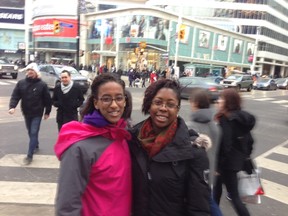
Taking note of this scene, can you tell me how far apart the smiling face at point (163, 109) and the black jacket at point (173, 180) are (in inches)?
4.5

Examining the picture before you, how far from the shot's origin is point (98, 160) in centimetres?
188

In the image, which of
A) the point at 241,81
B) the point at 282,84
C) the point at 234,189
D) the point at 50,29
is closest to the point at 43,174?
the point at 234,189

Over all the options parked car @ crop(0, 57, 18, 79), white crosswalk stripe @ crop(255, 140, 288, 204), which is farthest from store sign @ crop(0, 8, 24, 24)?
white crosswalk stripe @ crop(255, 140, 288, 204)

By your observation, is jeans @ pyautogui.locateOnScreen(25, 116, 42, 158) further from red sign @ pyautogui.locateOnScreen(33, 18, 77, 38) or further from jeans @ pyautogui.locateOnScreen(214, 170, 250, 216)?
red sign @ pyautogui.locateOnScreen(33, 18, 77, 38)

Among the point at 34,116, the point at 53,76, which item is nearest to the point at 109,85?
the point at 34,116

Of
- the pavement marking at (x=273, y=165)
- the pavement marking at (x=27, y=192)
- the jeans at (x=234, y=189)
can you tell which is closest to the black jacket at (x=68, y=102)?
the pavement marking at (x=27, y=192)

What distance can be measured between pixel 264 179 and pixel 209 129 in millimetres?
3194

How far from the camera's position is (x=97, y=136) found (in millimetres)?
1933

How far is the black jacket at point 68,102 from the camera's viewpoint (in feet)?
20.8

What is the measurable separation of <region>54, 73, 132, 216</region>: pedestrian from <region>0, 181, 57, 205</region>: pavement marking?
283 centimetres

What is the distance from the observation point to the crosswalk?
4.62 m

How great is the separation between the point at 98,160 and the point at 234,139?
2303 millimetres

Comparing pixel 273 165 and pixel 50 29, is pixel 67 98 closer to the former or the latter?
pixel 273 165

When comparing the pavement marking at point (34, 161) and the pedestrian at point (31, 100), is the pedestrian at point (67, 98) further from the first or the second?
the pavement marking at point (34, 161)
